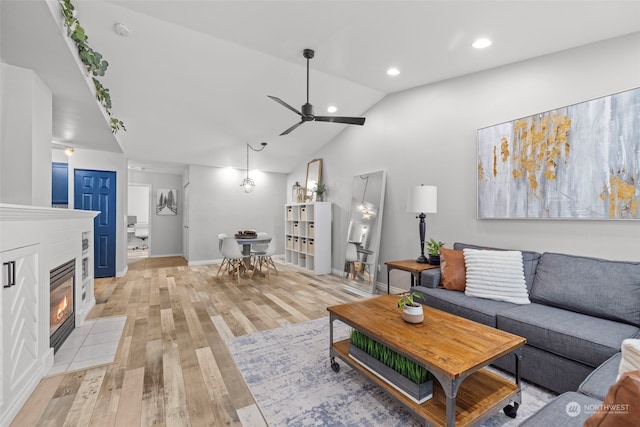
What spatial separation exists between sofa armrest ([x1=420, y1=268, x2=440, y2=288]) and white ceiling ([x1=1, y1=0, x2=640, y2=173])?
2.28 meters

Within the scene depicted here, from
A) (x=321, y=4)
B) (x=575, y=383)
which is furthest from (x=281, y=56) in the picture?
(x=575, y=383)

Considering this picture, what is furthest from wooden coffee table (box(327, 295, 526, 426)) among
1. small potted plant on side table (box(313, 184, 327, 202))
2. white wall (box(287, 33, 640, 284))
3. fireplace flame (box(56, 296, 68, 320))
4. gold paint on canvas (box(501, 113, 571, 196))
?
small potted plant on side table (box(313, 184, 327, 202))

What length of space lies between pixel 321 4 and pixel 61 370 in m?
3.60

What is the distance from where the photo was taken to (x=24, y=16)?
1815mm

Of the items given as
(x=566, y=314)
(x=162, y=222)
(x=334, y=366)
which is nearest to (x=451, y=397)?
(x=334, y=366)

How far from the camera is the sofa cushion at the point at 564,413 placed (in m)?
1.10

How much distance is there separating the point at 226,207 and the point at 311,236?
2595 mm

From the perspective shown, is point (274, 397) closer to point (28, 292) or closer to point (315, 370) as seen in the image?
point (315, 370)

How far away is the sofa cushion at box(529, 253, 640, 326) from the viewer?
202 cm

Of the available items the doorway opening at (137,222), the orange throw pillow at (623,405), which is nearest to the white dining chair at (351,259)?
the orange throw pillow at (623,405)

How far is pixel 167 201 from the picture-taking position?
8266mm

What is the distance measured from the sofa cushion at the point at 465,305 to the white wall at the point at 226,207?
4050 millimetres

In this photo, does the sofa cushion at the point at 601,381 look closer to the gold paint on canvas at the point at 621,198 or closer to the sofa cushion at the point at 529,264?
the sofa cushion at the point at 529,264

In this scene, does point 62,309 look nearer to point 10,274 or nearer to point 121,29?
point 10,274
